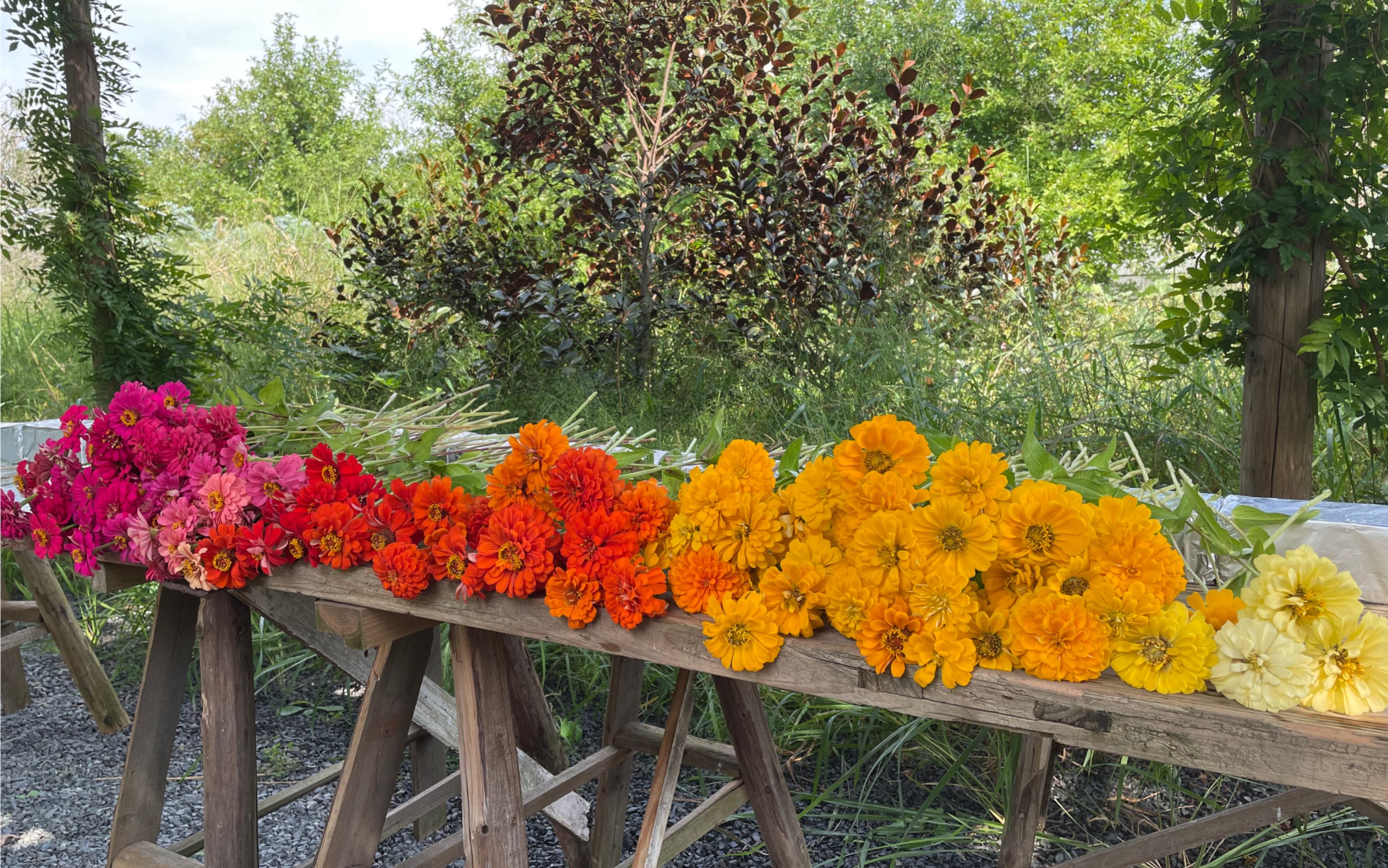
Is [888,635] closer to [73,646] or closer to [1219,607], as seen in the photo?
[1219,607]

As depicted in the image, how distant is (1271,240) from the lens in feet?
7.11

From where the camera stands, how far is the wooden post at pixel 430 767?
2.47m

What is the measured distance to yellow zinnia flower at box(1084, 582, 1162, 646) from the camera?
868mm

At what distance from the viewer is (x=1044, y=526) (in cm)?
93

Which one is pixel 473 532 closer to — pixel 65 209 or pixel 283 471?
pixel 283 471

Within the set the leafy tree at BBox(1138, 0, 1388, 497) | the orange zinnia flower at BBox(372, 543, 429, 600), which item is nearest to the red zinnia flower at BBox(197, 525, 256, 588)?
the orange zinnia flower at BBox(372, 543, 429, 600)

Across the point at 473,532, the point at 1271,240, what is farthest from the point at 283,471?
the point at 1271,240

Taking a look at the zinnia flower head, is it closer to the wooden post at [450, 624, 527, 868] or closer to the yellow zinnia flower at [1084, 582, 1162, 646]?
the yellow zinnia flower at [1084, 582, 1162, 646]

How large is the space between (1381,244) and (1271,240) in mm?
240

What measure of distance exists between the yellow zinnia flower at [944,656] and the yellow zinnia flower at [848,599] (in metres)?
0.06

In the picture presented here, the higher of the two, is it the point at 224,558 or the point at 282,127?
Answer: the point at 282,127

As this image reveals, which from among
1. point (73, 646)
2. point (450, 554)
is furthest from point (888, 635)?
point (73, 646)

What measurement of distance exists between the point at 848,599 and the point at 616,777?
4.30 ft

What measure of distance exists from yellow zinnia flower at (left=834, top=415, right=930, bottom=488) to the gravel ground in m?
1.46
